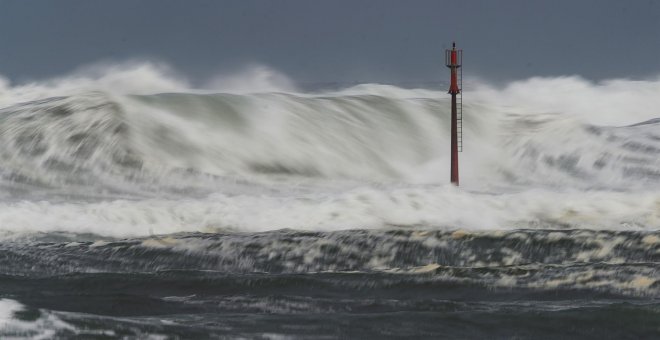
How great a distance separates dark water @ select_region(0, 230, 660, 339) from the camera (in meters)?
8.98

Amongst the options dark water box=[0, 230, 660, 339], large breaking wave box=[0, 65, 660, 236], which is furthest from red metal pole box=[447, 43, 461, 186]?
dark water box=[0, 230, 660, 339]

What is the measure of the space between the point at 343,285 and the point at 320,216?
574 centimetres

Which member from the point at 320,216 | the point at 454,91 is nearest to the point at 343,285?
the point at 320,216

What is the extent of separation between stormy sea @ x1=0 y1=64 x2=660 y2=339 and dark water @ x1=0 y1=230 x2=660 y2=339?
0.09 feet

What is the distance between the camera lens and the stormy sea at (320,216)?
948 centimetres

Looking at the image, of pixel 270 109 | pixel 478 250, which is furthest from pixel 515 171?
pixel 478 250

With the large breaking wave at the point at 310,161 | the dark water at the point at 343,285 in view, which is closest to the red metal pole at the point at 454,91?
the large breaking wave at the point at 310,161

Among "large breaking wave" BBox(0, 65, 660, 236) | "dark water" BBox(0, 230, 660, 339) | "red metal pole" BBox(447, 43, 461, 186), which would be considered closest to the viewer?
"dark water" BBox(0, 230, 660, 339)

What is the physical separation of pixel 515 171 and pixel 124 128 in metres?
8.80

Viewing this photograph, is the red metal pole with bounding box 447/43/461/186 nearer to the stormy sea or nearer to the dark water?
the stormy sea

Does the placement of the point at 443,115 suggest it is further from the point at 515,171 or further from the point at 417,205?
the point at 417,205

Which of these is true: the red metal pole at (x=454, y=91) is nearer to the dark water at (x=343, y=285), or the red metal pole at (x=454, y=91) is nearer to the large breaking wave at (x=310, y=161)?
the large breaking wave at (x=310, y=161)

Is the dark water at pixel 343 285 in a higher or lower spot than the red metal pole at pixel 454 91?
lower

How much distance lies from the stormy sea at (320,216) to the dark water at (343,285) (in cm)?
3
